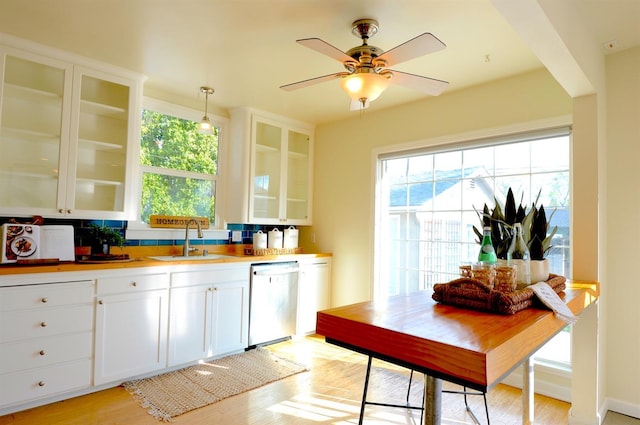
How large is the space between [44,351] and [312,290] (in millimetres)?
2450

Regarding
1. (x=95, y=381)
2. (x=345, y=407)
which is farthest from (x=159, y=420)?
(x=345, y=407)

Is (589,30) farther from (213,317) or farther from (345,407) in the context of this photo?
(213,317)

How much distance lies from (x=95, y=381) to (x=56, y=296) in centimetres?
67

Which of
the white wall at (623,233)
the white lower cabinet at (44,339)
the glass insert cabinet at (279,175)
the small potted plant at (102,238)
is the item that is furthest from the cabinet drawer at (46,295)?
the white wall at (623,233)

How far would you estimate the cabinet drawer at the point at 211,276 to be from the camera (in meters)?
3.07

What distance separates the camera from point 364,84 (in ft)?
6.57

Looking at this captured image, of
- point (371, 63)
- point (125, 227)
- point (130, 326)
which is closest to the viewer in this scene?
point (371, 63)

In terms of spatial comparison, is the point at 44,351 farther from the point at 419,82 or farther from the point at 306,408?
the point at 419,82

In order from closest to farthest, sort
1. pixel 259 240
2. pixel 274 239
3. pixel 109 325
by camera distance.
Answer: pixel 109 325 → pixel 259 240 → pixel 274 239

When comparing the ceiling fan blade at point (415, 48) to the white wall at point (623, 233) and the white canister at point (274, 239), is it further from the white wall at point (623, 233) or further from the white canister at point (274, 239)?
the white canister at point (274, 239)

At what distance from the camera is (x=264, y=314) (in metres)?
3.69

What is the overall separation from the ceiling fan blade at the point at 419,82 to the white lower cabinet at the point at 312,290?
7.60ft

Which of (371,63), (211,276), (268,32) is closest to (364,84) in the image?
(371,63)

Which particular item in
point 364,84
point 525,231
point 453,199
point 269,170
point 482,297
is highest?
point 364,84
